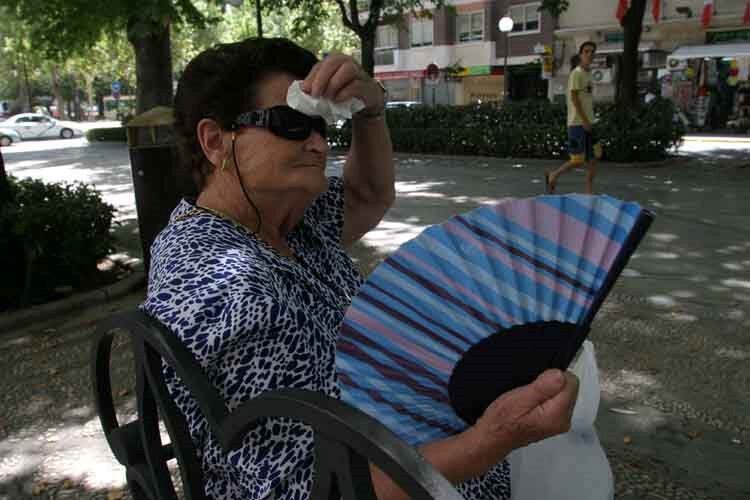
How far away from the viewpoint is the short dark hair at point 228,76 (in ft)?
4.71

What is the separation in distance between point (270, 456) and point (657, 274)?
5.13 meters

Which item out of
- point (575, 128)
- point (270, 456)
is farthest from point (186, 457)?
point (575, 128)

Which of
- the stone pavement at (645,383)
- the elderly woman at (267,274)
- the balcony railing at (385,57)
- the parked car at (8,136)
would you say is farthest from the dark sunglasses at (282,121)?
the balcony railing at (385,57)

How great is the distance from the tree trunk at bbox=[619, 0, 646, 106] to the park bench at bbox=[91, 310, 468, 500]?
1357 cm

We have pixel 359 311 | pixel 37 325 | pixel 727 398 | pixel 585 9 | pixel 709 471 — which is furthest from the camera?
pixel 585 9

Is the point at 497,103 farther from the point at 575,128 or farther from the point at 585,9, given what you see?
the point at 585,9

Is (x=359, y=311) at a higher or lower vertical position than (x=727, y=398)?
higher

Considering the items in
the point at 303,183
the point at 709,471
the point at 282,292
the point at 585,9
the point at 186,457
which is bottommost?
the point at 709,471

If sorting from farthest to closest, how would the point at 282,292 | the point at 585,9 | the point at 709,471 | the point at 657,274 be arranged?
the point at 585,9
the point at 657,274
the point at 709,471
the point at 282,292

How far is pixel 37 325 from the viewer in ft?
16.3

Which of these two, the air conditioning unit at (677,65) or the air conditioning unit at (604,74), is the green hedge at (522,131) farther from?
the air conditioning unit at (604,74)

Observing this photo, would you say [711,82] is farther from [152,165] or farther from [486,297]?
[486,297]

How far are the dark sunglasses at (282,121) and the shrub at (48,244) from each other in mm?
4284

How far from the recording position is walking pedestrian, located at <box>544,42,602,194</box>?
29.6ft
